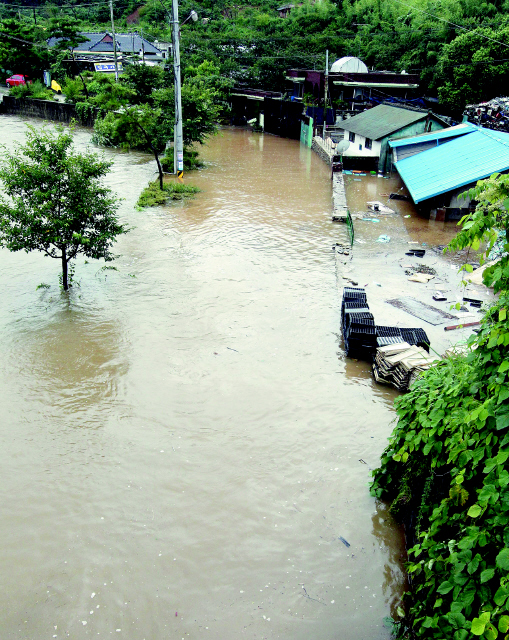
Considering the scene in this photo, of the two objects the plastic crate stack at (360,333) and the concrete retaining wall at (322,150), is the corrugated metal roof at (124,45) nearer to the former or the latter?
the concrete retaining wall at (322,150)

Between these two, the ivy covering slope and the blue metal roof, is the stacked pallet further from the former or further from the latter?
the blue metal roof

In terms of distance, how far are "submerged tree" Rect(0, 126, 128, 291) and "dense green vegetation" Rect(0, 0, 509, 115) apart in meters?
20.1

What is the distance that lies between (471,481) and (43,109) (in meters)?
51.7

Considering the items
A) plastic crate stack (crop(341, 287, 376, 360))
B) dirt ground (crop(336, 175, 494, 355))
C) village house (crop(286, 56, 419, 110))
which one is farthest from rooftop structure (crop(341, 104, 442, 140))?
plastic crate stack (crop(341, 287, 376, 360))

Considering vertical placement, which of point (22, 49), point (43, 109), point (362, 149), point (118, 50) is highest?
point (118, 50)

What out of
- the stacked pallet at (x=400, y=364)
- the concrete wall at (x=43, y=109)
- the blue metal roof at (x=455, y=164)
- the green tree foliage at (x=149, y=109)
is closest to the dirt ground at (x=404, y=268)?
the stacked pallet at (x=400, y=364)

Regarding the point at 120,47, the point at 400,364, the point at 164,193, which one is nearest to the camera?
the point at 400,364

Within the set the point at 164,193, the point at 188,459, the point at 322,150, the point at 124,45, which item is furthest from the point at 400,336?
the point at 124,45

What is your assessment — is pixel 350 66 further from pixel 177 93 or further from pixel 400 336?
pixel 400 336

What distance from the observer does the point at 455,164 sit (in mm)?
20281

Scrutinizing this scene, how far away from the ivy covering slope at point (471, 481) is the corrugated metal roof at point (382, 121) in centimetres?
2359

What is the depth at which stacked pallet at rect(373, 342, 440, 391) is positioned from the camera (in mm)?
9547

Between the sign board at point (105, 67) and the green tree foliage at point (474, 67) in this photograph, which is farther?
the sign board at point (105, 67)

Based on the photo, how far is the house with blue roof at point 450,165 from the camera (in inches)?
743
